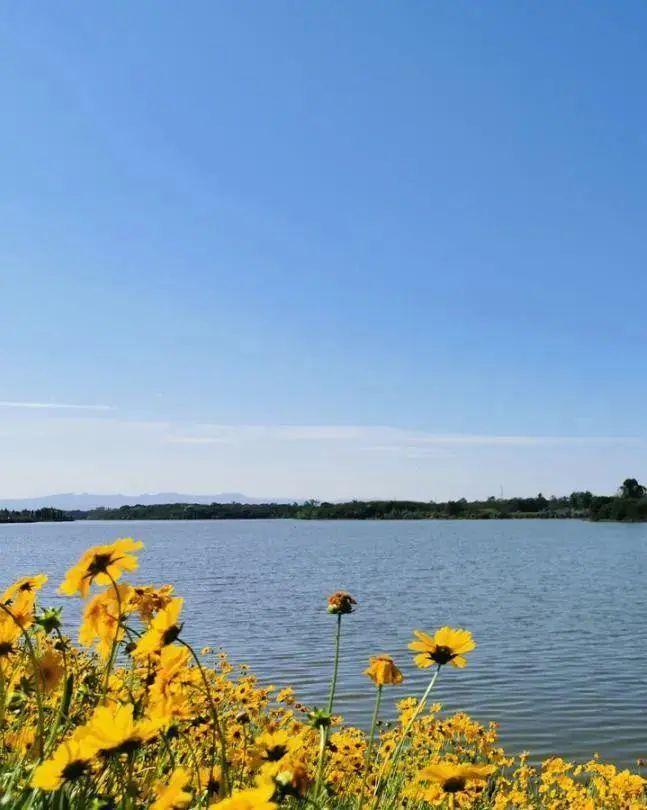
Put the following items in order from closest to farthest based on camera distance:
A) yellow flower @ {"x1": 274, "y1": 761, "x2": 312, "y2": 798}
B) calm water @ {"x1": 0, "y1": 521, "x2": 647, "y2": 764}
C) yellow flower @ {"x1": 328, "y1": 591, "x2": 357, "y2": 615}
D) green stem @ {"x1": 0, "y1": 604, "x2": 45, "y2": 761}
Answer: yellow flower @ {"x1": 274, "y1": 761, "x2": 312, "y2": 798} < green stem @ {"x1": 0, "y1": 604, "x2": 45, "y2": 761} < yellow flower @ {"x1": 328, "y1": 591, "x2": 357, "y2": 615} < calm water @ {"x1": 0, "y1": 521, "x2": 647, "y2": 764}

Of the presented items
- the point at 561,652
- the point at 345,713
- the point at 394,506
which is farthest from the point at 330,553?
the point at 394,506

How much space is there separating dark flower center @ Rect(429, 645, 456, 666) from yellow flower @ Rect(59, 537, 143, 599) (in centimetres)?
72

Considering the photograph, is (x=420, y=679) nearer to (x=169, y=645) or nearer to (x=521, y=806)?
(x=521, y=806)

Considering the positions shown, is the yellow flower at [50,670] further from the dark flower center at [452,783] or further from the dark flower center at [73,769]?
the dark flower center at [452,783]

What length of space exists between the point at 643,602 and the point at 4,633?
877 inches

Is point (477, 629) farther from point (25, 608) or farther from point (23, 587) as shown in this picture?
point (25, 608)

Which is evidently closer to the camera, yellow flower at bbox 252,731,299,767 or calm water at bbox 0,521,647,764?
yellow flower at bbox 252,731,299,767

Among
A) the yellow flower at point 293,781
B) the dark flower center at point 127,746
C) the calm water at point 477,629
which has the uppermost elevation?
the dark flower center at point 127,746

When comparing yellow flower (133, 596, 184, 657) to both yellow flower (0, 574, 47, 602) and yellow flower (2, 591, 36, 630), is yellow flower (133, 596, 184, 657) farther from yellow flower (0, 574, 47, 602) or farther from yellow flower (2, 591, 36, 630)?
yellow flower (0, 574, 47, 602)

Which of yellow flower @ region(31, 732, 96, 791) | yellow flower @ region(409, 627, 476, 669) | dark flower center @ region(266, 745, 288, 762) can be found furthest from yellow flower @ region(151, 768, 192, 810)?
yellow flower @ region(409, 627, 476, 669)

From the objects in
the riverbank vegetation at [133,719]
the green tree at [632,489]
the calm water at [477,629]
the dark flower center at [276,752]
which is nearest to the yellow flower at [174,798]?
the riverbank vegetation at [133,719]

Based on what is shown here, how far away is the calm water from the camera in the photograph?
10000mm

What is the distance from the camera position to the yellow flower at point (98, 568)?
1.68 metres

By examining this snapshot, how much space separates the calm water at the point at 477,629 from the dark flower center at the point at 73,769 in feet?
26.9
